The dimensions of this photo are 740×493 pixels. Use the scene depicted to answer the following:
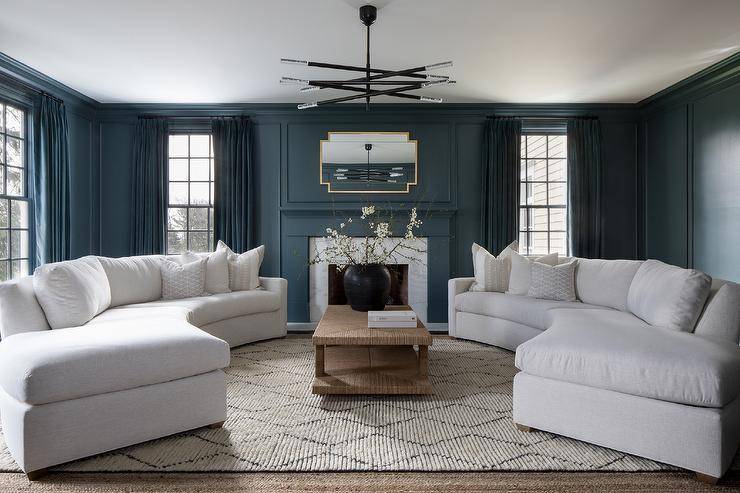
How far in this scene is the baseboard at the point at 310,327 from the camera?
533 centimetres

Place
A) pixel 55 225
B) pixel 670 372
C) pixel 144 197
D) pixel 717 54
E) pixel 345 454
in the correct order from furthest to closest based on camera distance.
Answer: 1. pixel 144 197
2. pixel 55 225
3. pixel 717 54
4. pixel 345 454
5. pixel 670 372

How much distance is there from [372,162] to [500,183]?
1629 mm

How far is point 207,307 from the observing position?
3.96 m

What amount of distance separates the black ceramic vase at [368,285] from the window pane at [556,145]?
134 inches

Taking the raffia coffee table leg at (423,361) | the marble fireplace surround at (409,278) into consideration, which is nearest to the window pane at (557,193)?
the marble fireplace surround at (409,278)

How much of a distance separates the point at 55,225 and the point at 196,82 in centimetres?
214

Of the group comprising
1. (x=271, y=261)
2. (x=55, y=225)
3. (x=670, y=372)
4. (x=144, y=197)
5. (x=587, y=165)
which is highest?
(x=587, y=165)

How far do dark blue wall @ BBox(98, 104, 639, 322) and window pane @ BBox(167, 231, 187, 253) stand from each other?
1.85ft

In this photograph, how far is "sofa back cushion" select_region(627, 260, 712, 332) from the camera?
2.66 metres

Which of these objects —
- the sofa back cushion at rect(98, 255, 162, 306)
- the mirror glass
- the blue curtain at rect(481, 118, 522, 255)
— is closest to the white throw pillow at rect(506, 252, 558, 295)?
the blue curtain at rect(481, 118, 522, 255)

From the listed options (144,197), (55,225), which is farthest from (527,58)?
(55,225)

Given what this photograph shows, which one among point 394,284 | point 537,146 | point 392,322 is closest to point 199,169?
point 394,284

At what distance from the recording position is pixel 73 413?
2.03 metres

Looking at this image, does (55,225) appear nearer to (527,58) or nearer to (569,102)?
(527,58)
